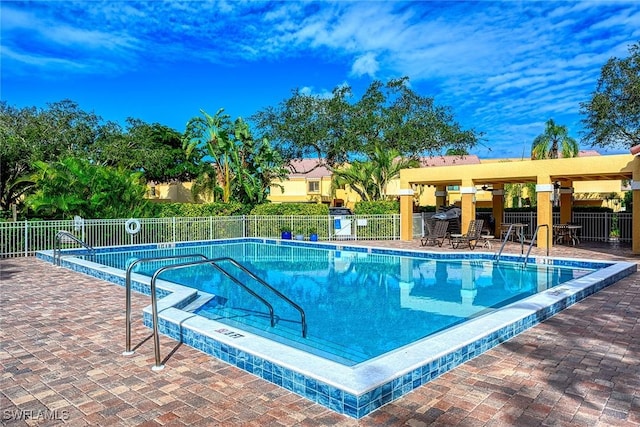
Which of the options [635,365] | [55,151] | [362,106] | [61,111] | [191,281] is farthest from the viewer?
[362,106]

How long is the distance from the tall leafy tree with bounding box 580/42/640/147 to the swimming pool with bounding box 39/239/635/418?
14.3m

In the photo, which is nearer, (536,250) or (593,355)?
(593,355)

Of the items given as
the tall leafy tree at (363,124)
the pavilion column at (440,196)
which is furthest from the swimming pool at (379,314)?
the tall leafy tree at (363,124)

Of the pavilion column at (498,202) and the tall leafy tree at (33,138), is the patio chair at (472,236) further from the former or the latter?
the tall leafy tree at (33,138)

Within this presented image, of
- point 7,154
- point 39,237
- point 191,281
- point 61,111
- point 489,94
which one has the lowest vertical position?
point 191,281

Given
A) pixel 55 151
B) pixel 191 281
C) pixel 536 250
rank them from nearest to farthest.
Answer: pixel 191 281
pixel 536 250
pixel 55 151

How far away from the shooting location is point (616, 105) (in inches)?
906

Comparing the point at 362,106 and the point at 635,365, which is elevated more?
the point at 362,106

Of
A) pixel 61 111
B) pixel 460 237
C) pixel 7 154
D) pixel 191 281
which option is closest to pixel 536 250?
pixel 460 237

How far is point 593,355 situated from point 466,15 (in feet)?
46.4

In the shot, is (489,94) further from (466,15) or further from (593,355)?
(593,355)

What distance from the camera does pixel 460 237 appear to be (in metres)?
17.5

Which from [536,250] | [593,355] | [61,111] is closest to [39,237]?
[61,111]

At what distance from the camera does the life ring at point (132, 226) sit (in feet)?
58.7
